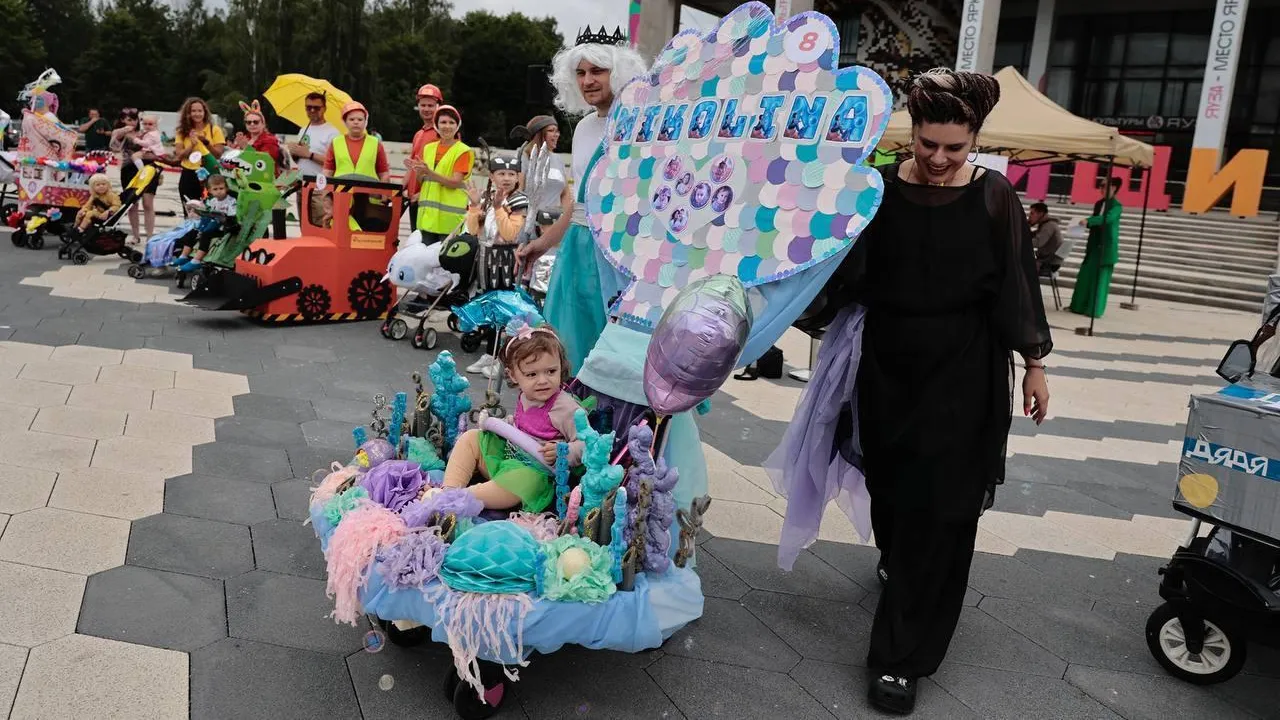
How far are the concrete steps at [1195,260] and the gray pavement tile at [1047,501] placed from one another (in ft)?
29.4

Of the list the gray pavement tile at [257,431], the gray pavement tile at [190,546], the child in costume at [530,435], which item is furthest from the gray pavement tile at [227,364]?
the child in costume at [530,435]

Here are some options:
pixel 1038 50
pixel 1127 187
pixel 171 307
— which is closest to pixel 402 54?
pixel 1038 50

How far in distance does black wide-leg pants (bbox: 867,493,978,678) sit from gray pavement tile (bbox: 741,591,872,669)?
207 mm

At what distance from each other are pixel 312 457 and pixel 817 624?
91.7 inches

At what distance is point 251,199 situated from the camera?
6.94m

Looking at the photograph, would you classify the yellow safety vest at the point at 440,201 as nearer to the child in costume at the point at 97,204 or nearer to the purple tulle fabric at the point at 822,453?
the child in costume at the point at 97,204

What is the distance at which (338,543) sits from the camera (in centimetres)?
216

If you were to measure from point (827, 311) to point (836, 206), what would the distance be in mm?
378

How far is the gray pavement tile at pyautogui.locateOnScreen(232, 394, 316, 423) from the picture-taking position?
173 inches

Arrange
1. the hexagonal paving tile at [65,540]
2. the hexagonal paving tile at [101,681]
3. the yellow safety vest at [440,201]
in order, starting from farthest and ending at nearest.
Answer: the yellow safety vest at [440,201], the hexagonal paving tile at [65,540], the hexagonal paving tile at [101,681]

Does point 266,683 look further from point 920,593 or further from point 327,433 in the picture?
point 327,433

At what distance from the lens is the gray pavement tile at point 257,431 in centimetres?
402

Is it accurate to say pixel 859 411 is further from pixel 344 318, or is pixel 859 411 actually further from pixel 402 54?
pixel 402 54

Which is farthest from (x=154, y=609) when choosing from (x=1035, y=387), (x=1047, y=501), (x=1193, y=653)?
(x=1047, y=501)
